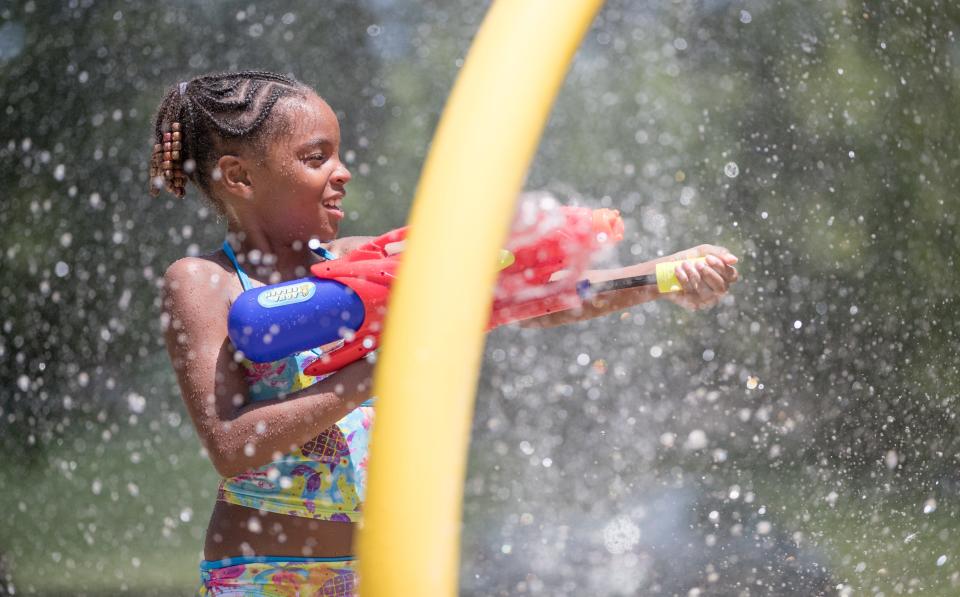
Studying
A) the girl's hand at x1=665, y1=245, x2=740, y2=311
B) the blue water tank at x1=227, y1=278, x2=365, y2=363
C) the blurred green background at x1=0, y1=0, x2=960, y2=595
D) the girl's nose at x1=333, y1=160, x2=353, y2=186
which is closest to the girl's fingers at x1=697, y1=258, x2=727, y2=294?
the girl's hand at x1=665, y1=245, x2=740, y2=311

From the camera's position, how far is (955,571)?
2.85 metres

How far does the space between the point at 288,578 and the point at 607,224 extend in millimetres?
657

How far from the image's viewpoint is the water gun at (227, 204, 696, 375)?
1.53 m

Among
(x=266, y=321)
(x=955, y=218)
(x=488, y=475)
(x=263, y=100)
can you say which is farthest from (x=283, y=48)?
(x=266, y=321)

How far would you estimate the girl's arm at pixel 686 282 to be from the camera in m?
1.53

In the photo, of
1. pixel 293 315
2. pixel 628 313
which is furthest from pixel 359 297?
pixel 628 313

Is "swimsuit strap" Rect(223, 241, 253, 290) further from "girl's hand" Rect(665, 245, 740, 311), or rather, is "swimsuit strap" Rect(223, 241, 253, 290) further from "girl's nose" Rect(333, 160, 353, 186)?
"girl's hand" Rect(665, 245, 740, 311)

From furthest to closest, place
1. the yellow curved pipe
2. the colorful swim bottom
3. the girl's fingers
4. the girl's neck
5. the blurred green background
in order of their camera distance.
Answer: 1. the blurred green background
2. the girl's neck
3. the colorful swim bottom
4. the girl's fingers
5. the yellow curved pipe

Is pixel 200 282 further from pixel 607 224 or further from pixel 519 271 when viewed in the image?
pixel 607 224

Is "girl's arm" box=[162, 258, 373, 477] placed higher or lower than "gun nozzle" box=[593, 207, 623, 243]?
lower

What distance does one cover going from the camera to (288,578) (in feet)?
5.47

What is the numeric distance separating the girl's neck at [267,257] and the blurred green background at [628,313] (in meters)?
1.53

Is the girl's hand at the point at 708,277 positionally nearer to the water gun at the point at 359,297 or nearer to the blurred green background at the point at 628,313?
the water gun at the point at 359,297

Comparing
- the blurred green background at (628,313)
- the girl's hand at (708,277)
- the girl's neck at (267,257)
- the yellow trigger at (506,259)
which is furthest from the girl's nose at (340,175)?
the blurred green background at (628,313)
